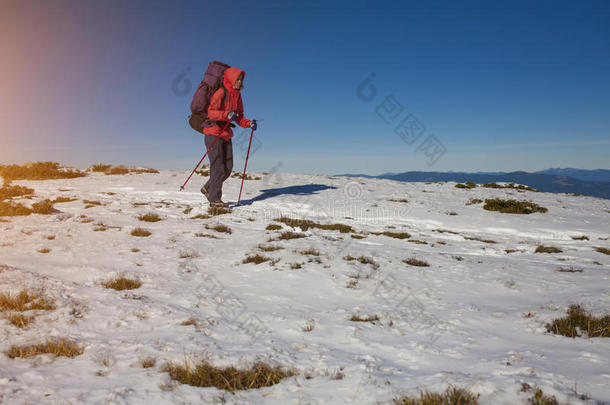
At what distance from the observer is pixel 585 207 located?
57.4ft

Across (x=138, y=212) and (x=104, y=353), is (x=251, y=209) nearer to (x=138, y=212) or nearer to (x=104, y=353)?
(x=138, y=212)

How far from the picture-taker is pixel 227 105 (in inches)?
494

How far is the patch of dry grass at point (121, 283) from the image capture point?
17.6 ft

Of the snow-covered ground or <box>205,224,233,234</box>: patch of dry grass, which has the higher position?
<box>205,224,233,234</box>: patch of dry grass

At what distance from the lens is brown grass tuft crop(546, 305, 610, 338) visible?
13.0ft

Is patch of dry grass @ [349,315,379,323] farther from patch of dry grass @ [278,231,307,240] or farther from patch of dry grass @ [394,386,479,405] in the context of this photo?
patch of dry grass @ [278,231,307,240]

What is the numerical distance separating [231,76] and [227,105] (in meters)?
1.10

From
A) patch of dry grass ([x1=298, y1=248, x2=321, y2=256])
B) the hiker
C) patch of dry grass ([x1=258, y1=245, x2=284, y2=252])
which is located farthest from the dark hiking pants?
patch of dry grass ([x1=298, y1=248, x2=321, y2=256])

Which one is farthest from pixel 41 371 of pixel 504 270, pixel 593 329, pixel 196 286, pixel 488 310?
pixel 504 270

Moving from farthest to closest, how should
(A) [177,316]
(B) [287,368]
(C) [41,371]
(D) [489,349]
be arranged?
(A) [177,316] < (D) [489,349] < (B) [287,368] < (C) [41,371]

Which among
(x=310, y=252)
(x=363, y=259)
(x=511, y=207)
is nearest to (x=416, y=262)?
(x=363, y=259)

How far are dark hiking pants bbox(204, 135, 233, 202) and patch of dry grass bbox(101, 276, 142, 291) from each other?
25.7 ft

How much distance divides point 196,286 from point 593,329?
589 cm

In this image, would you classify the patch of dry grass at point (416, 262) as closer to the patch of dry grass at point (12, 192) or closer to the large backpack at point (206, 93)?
the large backpack at point (206, 93)
